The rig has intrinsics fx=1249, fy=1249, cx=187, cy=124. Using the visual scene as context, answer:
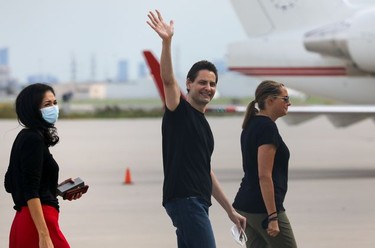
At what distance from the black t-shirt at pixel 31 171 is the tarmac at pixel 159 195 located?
205cm

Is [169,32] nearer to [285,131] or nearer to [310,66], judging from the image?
[310,66]

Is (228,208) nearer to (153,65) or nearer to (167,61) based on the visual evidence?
(167,61)

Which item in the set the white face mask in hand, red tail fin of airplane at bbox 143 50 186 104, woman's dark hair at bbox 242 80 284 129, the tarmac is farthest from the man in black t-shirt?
red tail fin of airplane at bbox 143 50 186 104

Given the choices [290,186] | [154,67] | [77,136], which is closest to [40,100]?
[290,186]

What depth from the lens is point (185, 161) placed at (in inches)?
319

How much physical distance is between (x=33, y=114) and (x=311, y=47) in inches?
707

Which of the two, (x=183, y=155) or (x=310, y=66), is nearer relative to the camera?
(x=183, y=155)

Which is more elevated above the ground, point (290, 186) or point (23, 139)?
point (23, 139)

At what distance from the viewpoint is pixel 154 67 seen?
24547mm

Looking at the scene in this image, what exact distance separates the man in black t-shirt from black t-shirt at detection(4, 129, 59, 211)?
2.99 feet

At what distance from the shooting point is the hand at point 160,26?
26.0 ft

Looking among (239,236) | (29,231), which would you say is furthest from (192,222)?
(29,231)

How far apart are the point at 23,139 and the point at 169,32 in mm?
1223

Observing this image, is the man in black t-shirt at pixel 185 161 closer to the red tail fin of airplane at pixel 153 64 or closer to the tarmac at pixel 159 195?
the tarmac at pixel 159 195
